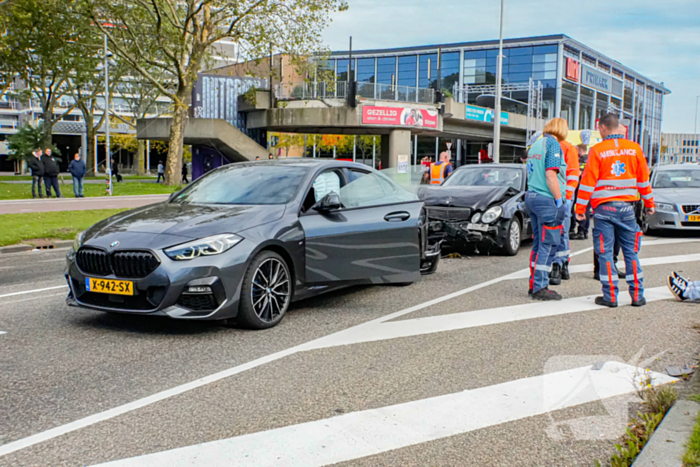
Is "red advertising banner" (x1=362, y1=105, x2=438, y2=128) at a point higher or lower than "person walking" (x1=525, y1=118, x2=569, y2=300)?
higher

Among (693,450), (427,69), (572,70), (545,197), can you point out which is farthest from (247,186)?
(572,70)

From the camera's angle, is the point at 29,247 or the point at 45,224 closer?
the point at 29,247

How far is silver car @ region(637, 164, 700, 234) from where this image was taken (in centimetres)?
1395

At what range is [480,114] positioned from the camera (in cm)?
4806

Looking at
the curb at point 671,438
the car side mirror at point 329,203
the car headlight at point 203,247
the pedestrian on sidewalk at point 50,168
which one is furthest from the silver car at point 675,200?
the pedestrian on sidewalk at point 50,168

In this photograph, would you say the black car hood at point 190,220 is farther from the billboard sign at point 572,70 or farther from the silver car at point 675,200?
the billboard sign at point 572,70

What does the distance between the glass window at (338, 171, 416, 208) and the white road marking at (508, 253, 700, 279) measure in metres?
2.36

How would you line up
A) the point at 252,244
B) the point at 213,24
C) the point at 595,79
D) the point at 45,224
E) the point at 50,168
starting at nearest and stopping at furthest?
the point at 252,244 < the point at 45,224 < the point at 50,168 < the point at 213,24 < the point at 595,79

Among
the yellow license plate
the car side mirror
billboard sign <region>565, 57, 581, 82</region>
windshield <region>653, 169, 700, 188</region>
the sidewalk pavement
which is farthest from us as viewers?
billboard sign <region>565, 57, 581, 82</region>

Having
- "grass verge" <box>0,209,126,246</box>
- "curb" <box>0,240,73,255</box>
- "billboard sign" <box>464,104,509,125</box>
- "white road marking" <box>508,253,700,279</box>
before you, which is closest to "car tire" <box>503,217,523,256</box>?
"white road marking" <box>508,253,700,279</box>

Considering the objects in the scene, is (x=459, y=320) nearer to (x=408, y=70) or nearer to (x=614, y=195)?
(x=614, y=195)

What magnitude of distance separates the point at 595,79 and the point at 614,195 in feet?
247

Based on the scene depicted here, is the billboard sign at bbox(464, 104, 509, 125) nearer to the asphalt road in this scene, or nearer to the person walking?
the person walking

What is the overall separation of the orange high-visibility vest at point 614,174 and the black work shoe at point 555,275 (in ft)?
5.38
